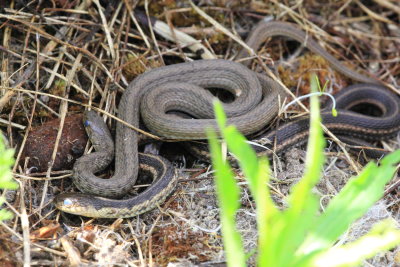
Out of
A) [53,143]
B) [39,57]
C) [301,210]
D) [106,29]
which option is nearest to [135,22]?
[106,29]

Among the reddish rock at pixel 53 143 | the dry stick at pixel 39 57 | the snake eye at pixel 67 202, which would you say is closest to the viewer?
the snake eye at pixel 67 202

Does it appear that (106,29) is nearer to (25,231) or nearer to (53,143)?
(53,143)

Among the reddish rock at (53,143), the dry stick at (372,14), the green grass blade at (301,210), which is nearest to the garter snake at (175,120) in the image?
the reddish rock at (53,143)

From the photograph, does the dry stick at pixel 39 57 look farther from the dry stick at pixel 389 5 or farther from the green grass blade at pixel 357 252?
the dry stick at pixel 389 5

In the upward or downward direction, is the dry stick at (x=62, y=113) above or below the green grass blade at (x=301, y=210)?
above

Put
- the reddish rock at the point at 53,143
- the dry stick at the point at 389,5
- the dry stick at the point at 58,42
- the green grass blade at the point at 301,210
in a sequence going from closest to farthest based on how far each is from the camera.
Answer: the green grass blade at the point at 301,210
the reddish rock at the point at 53,143
the dry stick at the point at 58,42
the dry stick at the point at 389,5

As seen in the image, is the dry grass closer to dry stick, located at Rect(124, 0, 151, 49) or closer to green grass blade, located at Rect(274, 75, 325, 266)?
dry stick, located at Rect(124, 0, 151, 49)

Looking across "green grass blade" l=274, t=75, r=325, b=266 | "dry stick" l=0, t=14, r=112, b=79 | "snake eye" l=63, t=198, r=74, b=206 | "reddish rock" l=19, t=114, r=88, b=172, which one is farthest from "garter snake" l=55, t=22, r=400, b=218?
"green grass blade" l=274, t=75, r=325, b=266
